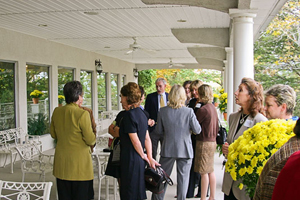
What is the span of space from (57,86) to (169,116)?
7.32m

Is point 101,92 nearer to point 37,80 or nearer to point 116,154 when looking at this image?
point 37,80

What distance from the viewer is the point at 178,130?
4023 millimetres

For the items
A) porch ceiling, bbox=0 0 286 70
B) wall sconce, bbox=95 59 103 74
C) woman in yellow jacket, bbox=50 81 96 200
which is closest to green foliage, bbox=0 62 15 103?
porch ceiling, bbox=0 0 286 70

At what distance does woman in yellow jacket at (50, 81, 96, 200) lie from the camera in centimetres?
337

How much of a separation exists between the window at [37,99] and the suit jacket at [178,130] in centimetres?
627

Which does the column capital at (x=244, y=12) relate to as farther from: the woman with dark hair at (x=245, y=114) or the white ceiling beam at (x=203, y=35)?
the white ceiling beam at (x=203, y=35)

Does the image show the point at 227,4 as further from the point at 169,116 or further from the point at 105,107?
the point at 105,107

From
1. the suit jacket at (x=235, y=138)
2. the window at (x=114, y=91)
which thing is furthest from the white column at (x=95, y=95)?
the suit jacket at (x=235, y=138)

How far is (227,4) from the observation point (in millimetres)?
4848

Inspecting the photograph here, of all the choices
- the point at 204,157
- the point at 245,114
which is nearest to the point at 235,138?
the point at 245,114

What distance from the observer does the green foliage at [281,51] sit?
14313 mm

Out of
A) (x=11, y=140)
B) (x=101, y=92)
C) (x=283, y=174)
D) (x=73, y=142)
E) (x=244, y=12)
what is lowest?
(x=11, y=140)

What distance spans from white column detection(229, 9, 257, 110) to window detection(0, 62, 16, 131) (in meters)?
5.81

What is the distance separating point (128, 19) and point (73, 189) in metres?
4.55
